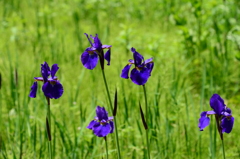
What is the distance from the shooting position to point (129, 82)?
3012mm

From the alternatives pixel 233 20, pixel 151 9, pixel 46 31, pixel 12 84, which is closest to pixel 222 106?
pixel 12 84

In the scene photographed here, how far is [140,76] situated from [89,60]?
21 centimetres

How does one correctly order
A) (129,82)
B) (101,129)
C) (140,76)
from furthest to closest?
(129,82) → (101,129) → (140,76)

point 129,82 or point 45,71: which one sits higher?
point 45,71

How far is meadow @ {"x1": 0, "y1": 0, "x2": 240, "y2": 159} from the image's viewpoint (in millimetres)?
2127

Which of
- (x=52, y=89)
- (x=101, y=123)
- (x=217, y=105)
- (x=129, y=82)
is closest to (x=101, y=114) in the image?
(x=101, y=123)

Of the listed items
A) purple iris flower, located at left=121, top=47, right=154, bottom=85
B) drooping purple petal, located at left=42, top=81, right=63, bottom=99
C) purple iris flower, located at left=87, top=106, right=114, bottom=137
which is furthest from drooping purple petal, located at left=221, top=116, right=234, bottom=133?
drooping purple petal, located at left=42, top=81, right=63, bottom=99

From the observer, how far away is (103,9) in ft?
16.9

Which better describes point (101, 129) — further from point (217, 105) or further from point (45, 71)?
point (217, 105)

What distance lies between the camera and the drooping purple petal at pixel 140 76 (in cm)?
130

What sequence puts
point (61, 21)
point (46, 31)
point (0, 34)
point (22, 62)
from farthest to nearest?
1. point (61, 21)
2. point (0, 34)
3. point (46, 31)
4. point (22, 62)

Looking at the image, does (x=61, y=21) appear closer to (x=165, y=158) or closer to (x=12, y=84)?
(x=12, y=84)

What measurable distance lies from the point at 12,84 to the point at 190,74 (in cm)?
171

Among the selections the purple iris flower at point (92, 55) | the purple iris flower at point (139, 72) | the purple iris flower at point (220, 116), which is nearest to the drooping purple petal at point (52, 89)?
the purple iris flower at point (92, 55)
